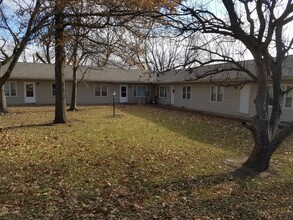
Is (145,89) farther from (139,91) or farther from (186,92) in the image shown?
(186,92)

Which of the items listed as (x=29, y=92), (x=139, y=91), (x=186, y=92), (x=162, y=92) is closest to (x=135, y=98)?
(x=139, y=91)

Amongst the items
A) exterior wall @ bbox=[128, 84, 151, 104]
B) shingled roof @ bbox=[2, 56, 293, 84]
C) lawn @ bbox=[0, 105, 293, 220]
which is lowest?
lawn @ bbox=[0, 105, 293, 220]

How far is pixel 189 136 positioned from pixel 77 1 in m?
6.80

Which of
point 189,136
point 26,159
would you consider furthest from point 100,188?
point 189,136

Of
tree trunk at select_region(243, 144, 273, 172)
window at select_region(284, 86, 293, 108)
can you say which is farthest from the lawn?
window at select_region(284, 86, 293, 108)

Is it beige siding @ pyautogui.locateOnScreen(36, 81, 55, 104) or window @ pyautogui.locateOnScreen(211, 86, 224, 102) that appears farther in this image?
beige siding @ pyautogui.locateOnScreen(36, 81, 55, 104)

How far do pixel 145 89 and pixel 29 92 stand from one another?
12736 millimetres

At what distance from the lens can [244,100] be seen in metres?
17.8

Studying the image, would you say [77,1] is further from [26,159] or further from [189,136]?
[189,136]

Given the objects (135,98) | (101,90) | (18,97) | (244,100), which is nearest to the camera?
(244,100)

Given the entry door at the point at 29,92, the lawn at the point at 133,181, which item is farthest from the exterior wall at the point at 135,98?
the lawn at the point at 133,181

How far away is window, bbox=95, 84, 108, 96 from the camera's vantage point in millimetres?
28281

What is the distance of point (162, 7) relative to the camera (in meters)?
7.27

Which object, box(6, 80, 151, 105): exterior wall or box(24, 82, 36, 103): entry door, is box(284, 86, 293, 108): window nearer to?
box(6, 80, 151, 105): exterior wall
